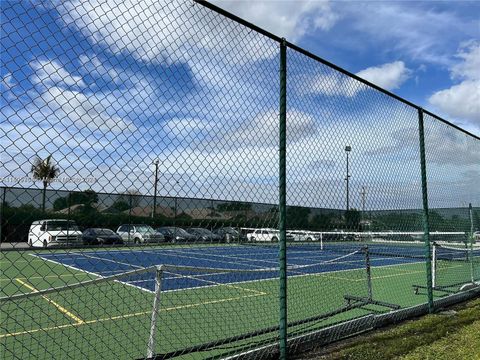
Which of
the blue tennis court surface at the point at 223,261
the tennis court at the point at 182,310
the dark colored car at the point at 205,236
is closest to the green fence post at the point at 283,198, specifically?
the tennis court at the point at 182,310

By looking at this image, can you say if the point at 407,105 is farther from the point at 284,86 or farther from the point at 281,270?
the point at 281,270

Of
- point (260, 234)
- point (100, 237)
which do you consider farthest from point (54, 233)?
point (260, 234)

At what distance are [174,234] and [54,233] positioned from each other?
62.6 inches

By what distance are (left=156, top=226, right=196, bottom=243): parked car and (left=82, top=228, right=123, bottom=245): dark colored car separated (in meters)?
0.73

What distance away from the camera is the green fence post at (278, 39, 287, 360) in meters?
4.24

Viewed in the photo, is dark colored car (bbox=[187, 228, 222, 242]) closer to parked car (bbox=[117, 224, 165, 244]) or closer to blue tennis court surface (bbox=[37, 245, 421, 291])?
parked car (bbox=[117, 224, 165, 244])

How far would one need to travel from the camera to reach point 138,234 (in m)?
5.96

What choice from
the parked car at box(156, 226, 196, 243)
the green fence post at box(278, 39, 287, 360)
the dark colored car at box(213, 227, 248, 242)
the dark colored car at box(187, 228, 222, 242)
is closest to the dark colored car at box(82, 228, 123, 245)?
the parked car at box(156, 226, 196, 243)

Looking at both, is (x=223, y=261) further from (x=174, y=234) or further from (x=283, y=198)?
(x=283, y=198)

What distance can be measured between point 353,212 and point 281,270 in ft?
9.93

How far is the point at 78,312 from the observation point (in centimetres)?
797

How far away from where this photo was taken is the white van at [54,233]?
14.3ft

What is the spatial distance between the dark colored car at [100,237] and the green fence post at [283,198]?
1.99 metres

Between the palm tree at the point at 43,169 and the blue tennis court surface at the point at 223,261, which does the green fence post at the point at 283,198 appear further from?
the blue tennis court surface at the point at 223,261
